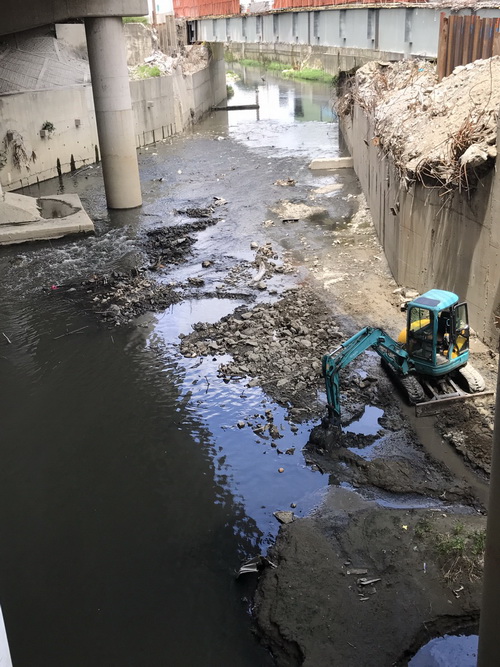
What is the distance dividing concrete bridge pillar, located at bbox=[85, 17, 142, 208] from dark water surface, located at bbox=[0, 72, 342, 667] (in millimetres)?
7959

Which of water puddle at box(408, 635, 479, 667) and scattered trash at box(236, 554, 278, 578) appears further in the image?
scattered trash at box(236, 554, 278, 578)

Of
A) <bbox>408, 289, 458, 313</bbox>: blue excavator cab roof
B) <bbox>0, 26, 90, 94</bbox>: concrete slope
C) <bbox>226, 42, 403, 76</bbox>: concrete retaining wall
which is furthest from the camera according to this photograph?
<bbox>226, 42, 403, 76</bbox>: concrete retaining wall

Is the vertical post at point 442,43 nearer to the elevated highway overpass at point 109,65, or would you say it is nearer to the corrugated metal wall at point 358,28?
the corrugated metal wall at point 358,28

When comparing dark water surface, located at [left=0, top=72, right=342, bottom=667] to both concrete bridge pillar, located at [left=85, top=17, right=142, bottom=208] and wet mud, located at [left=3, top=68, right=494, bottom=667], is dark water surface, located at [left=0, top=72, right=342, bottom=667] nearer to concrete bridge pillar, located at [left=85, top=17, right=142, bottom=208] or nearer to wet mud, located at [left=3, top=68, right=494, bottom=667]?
wet mud, located at [left=3, top=68, right=494, bottom=667]

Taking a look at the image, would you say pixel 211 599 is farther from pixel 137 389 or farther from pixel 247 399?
pixel 137 389

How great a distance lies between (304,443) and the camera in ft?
37.0

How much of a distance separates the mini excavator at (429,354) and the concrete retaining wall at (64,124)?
24.2 meters

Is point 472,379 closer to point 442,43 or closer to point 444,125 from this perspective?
point 444,125

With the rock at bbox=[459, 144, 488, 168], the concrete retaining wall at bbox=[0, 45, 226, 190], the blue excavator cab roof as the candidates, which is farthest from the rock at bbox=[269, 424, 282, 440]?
the concrete retaining wall at bbox=[0, 45, 226, 190]

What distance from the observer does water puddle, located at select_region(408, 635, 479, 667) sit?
713 centimetres

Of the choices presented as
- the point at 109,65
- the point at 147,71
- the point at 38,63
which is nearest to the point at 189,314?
the point at 109,65

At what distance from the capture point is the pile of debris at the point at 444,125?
12852 mm

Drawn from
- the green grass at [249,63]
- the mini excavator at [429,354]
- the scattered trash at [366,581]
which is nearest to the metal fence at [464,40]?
the mini excavator at [429,354]

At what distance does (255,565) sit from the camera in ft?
28.3
